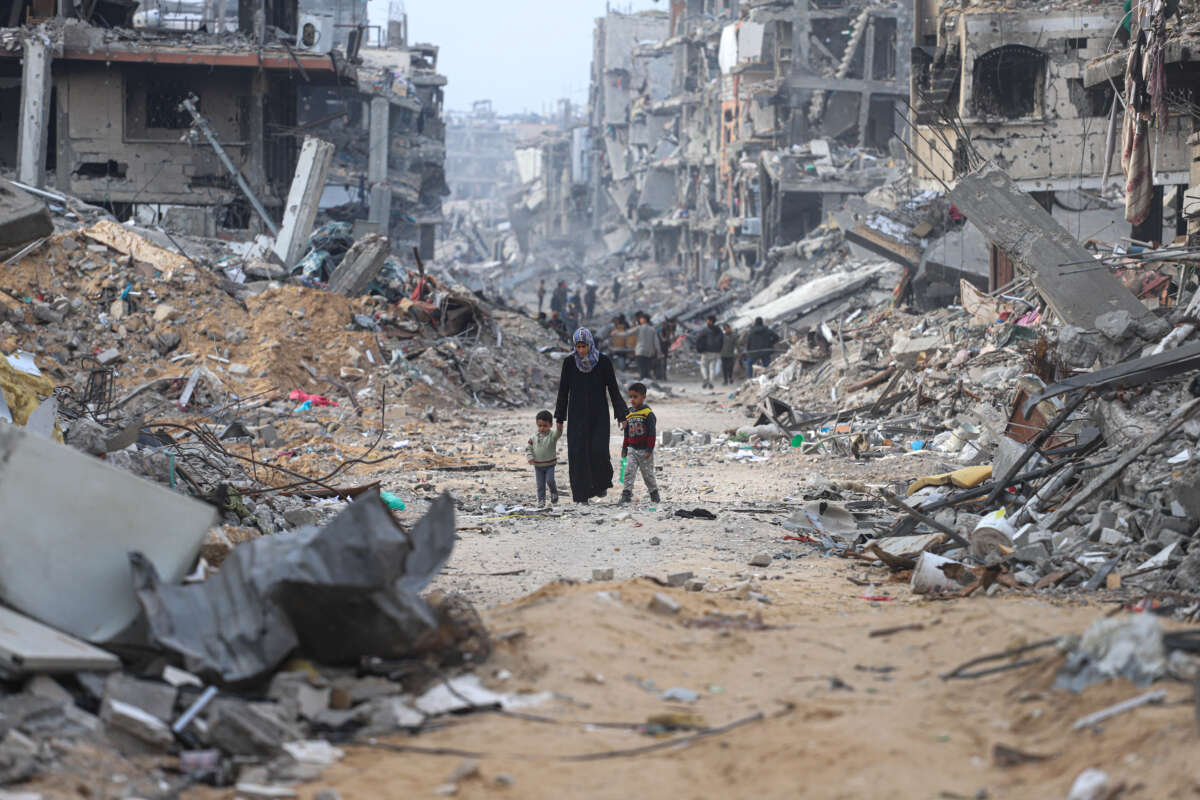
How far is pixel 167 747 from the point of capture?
3.93m

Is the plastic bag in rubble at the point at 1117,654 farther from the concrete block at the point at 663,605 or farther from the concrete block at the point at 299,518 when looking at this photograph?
the concrete block at the point at 299,518

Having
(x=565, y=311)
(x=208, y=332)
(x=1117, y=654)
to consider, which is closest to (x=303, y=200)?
(x=208, y=332)

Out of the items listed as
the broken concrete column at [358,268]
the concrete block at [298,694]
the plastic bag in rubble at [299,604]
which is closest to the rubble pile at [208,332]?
the broken concrete column at [358,268]

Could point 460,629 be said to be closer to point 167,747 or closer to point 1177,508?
point 167,747

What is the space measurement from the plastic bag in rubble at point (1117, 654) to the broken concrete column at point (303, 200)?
19.6 meters

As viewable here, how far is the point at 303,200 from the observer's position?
2200 centimetres

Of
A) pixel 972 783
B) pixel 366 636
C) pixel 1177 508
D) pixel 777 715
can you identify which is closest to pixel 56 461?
pixel 366 636

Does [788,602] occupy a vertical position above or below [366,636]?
below

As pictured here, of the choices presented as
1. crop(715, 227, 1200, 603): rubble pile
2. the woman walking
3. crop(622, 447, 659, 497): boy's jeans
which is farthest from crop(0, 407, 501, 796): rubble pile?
crop(622, 447, 659, 497): boy's jeans

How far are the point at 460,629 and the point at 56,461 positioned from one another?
1619 millimetres

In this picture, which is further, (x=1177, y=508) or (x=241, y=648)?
(x=1177, y=508)

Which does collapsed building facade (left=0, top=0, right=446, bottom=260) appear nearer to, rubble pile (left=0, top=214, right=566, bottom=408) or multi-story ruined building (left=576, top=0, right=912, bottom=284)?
rubble pile (left=0, top=214, right=566, bottom=408)

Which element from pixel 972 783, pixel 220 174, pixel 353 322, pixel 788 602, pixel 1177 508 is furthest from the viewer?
pixel 220 174

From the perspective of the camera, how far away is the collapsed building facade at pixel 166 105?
26.2 metres
